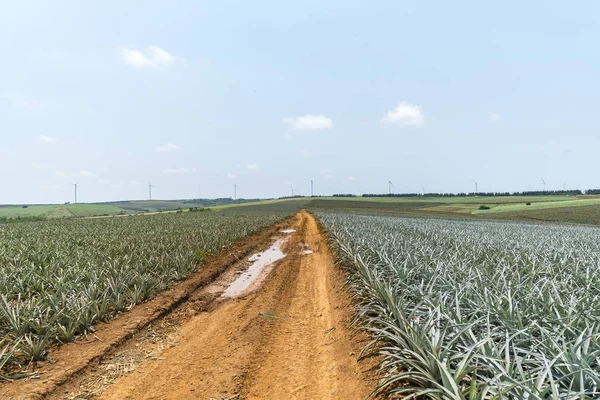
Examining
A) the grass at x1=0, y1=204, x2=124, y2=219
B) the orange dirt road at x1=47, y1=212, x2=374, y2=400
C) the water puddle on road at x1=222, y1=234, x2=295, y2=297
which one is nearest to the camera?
the orange dirt road at x1=47, y1=212, x2=374, y2=400

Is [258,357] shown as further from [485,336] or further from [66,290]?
[66,290]

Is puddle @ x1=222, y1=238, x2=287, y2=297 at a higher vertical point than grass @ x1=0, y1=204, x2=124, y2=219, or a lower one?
lower

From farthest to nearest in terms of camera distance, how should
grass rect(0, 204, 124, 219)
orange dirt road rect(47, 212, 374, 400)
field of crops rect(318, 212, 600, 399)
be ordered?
1. grass rect(0, 204, 124, 219)
2. orange dirt road rect(47, 212, 374, 400)
3. field of crops rect(318, 212, 600, 399)

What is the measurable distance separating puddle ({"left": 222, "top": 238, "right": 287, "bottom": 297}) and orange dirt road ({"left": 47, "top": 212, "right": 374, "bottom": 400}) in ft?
3.36

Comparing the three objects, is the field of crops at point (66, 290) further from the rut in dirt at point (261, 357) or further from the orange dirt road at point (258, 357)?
the rut in dirt at point (261, 357)

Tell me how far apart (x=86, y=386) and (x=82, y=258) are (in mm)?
6615

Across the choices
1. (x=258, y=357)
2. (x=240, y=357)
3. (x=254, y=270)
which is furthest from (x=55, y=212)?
(x=258, y=357)

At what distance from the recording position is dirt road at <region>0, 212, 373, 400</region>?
136 inches

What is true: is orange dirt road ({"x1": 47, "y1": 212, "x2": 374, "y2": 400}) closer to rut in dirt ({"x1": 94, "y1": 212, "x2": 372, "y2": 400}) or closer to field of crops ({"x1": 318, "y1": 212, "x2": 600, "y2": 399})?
rut in dirt ({"x1": 94, "y1": 212, "x2": 372, "y2": 400})

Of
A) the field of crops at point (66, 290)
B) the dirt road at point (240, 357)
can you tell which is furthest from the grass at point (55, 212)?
the dirt road at point (240, 357)

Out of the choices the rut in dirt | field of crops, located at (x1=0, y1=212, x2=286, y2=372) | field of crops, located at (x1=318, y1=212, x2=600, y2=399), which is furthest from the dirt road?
field of crops, located at (x1=0, y1=212, x2=286, y2=372)

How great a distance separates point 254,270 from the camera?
10.5 m

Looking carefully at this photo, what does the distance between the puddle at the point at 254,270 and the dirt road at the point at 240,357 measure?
1016 mm

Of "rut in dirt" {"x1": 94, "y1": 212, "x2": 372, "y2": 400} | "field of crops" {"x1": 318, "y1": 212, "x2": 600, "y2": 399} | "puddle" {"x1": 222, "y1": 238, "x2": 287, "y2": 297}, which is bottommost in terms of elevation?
"puddle" {"x1": 222, "y1": 238, "x2": 287, "y2": 297}
